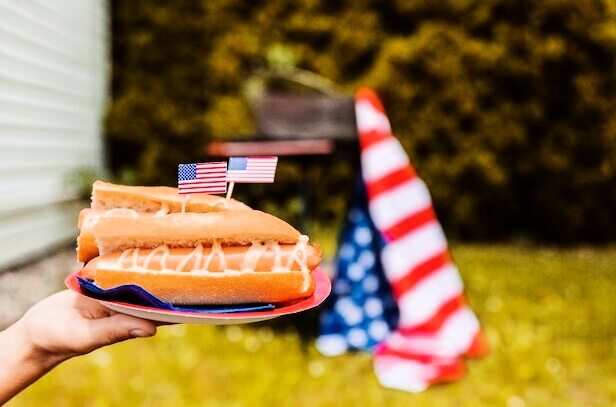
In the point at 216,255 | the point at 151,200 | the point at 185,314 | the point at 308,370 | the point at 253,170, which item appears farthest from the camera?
the point at 308,370

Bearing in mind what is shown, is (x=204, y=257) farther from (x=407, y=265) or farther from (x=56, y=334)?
(x=407, y=265)

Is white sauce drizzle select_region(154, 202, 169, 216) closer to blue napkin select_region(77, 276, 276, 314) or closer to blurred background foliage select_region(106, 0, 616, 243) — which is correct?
blue napkin select_region(77, 276, 276, 314)

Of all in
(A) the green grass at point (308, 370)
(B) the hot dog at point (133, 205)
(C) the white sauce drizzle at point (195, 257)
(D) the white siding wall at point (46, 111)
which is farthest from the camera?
(D) the white siding wall at point (46, 111)

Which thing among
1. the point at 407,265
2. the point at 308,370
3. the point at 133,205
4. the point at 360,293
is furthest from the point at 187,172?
the point at 360,293

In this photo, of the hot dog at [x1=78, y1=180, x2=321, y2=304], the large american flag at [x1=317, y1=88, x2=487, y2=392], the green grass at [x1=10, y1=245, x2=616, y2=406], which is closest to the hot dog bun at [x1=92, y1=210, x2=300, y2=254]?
the hot dog at [x1=78, y1=180, x2=321, y2=304]

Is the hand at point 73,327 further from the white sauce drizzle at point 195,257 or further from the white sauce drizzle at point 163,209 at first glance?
the white sauce drizzle at point 163,209

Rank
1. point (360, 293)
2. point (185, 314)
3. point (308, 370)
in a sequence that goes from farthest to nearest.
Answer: point (360, 293)
point (308, 370)
point (185, 314)

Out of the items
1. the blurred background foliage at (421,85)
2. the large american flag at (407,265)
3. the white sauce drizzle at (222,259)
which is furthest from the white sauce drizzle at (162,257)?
the blurred background foliage at (421,85)
